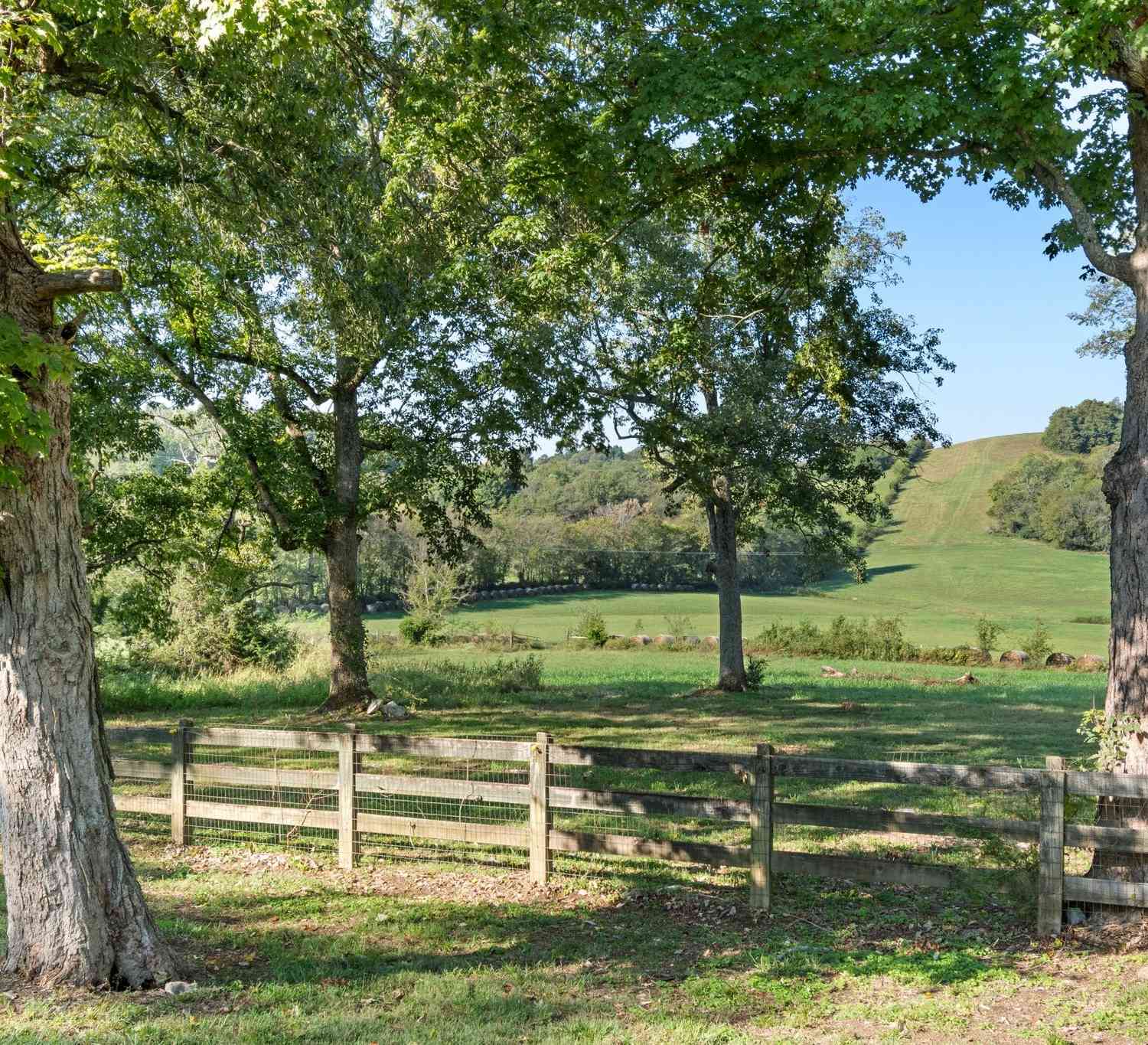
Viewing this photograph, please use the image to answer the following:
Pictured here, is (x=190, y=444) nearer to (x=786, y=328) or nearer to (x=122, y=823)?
(x=122, y=823)

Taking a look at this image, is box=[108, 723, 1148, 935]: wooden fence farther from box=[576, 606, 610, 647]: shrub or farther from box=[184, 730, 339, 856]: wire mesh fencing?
box=[576, 606, 610, 647]: shrub

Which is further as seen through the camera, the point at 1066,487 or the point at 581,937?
the point at 1066,487

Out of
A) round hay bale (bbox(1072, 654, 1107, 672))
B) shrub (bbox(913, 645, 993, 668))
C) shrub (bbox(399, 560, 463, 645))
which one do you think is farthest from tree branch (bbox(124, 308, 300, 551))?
round hay bale (bbox(1072, 654, 1107, 672))

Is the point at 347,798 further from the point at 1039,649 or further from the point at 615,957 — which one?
Result: the point at 1039,649

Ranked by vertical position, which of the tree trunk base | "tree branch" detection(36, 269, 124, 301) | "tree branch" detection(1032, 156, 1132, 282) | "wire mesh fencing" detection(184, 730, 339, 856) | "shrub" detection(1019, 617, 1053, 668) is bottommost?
"shrub" detection(1019, 617, 1053, 668)

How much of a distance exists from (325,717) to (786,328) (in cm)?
1268

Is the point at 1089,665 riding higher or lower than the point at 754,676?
→ lower

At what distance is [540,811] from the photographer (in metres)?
8.80

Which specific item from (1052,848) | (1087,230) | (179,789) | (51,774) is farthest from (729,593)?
(51,774)

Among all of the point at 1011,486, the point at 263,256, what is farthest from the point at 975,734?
the point at 1011,486

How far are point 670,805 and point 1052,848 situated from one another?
2764 mm

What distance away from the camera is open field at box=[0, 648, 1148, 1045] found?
5723mm

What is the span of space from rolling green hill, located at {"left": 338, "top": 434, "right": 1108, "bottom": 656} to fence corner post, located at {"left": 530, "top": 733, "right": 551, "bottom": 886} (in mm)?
38372

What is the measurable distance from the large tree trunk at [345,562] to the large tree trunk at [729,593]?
9444 mm
